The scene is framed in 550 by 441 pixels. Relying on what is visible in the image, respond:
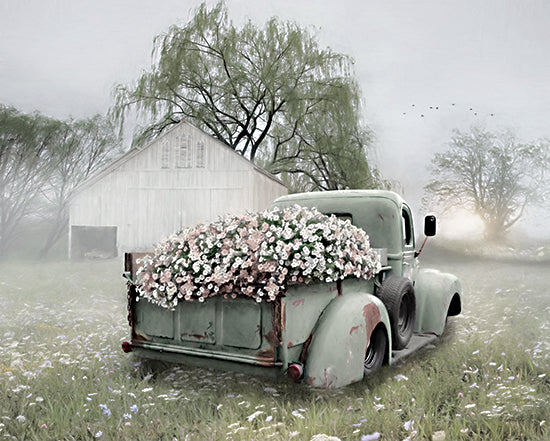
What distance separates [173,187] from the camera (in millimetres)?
19281

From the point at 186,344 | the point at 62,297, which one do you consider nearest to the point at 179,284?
the point at 186,344

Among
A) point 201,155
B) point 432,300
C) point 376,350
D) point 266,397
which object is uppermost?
point 201,155

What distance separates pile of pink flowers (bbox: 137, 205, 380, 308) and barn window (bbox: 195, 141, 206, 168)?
568 inches

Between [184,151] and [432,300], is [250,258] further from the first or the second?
[184,151]

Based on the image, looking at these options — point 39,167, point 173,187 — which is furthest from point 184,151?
point 39,167

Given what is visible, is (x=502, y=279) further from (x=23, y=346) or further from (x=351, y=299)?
(x=23, y=346)

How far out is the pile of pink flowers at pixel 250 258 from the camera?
14.1 ft

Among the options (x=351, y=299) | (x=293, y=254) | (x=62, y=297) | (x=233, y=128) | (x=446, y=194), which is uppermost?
(x=233, y=128)

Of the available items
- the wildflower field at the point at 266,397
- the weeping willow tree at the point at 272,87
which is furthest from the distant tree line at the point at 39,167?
the wildflower field at the point at 266,397

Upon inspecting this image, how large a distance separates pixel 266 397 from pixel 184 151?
15.8m

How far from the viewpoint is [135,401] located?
4.57 m

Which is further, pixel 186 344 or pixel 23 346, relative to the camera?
pixel 23 346

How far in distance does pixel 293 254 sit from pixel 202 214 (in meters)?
14.9

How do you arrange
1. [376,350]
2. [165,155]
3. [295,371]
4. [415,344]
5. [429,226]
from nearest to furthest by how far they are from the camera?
[295,371] → [376,350] → [415,344] → [429,226] → [165,155]
